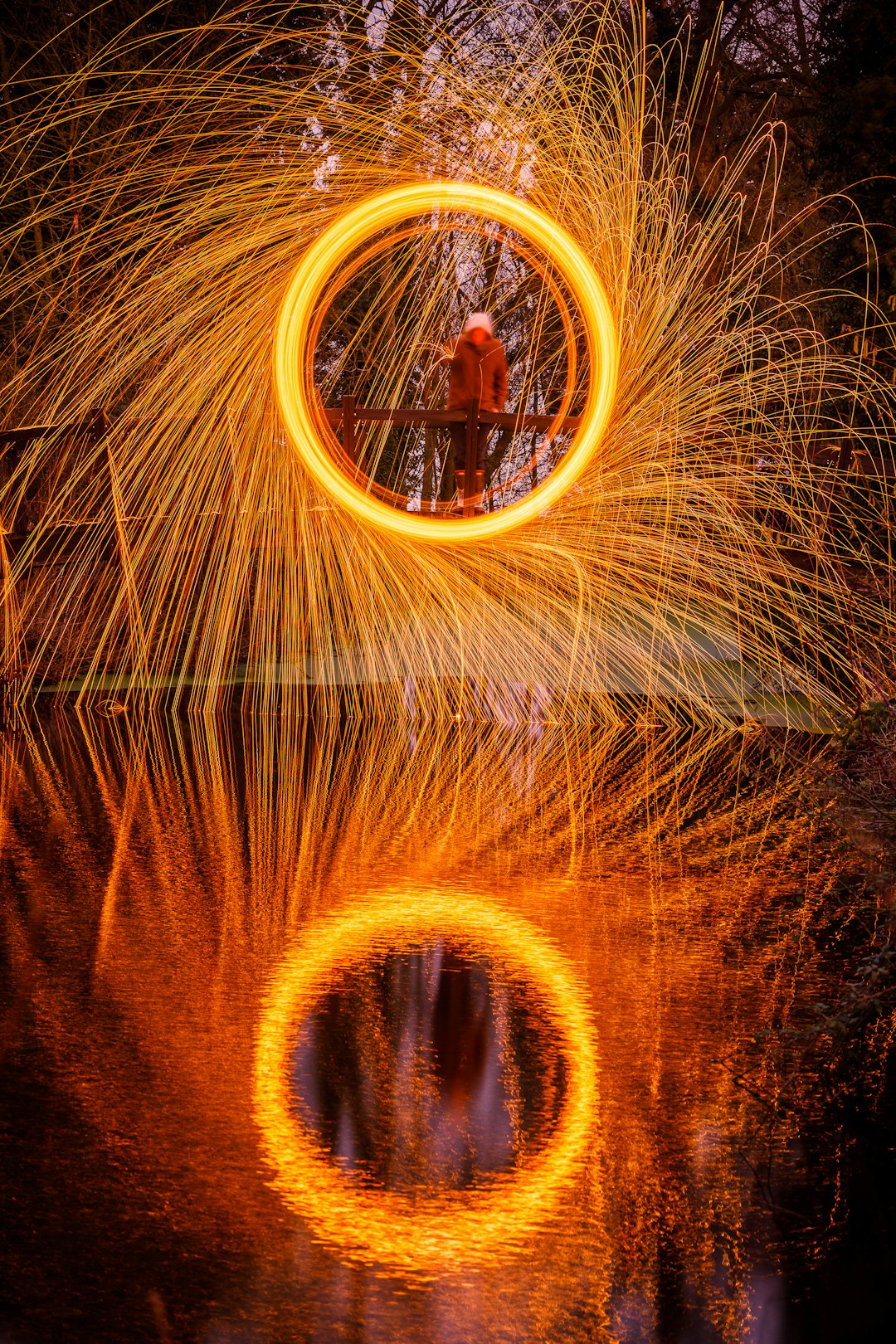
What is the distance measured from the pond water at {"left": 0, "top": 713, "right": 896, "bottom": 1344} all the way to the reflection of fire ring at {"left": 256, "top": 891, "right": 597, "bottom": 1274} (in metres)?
0.01

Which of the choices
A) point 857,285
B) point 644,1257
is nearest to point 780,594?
point 857,285

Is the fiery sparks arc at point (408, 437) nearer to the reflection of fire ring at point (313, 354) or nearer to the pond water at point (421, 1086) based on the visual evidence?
the reflection of fire ring at point (313, 354)

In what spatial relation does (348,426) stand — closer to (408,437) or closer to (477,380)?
(477,380)

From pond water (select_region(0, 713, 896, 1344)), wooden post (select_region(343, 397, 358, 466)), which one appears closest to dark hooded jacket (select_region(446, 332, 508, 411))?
wooden post (select_region(343, 397, 358, 466))

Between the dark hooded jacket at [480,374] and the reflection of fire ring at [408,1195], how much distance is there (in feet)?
23.4

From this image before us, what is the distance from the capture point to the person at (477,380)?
40.2ft

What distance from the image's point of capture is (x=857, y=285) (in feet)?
58.5

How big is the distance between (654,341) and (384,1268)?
9.30 metres

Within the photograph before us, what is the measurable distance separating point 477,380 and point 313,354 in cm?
251

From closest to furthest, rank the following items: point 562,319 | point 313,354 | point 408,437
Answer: point 313,354
point 562,319
point 408,437

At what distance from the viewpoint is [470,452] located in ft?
40.4

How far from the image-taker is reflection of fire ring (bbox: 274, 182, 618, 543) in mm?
9984

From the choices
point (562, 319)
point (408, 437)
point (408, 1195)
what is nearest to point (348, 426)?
point (562, 319)

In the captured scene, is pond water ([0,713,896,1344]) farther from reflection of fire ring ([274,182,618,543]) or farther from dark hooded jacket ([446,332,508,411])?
dark hooded jacket ([446,332,508,411])
